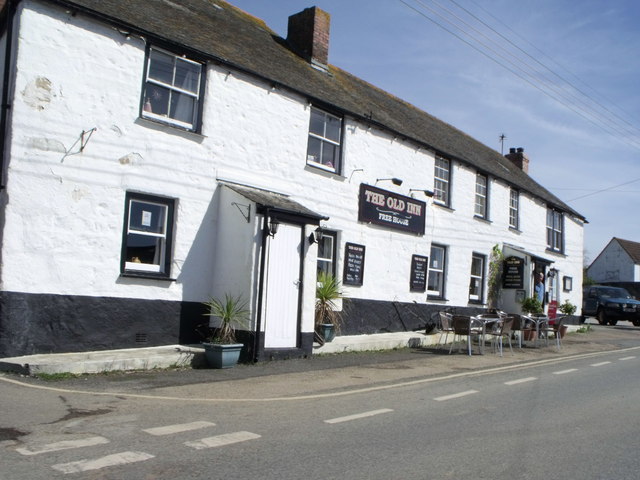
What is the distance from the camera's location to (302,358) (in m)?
12.3

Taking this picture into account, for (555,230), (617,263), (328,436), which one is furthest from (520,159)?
(617,263)

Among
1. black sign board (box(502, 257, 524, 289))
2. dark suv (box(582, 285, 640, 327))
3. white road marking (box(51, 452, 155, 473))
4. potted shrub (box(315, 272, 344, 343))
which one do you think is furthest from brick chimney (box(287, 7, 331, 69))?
dark suv (box(582, 285, 640, 327))

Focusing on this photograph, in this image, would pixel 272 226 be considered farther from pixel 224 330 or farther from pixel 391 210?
pixel 391 210

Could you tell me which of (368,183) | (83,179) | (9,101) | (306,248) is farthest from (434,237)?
(9,101)

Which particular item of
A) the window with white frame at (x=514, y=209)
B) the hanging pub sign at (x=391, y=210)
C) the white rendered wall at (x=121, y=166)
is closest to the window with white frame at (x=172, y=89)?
the white rendered wall at (x=121, y=166)

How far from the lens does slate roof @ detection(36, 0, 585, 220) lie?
1198 cm

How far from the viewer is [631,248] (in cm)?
5838

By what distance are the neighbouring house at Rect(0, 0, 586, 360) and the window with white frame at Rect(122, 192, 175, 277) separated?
0.03 meters

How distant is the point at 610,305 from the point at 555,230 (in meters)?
6.39

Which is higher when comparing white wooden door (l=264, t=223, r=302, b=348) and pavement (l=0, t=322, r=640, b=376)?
white wooden door (l=264, t=223, r=302, b=348)

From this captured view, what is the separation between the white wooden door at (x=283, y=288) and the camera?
465 inches

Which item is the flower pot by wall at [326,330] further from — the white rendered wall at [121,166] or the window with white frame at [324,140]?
the window with white frame at [324,140]

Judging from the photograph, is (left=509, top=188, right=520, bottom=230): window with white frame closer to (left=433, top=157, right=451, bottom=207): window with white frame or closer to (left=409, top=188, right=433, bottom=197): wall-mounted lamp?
(left=433, top=157, right=451, bottom=207): window with white frame

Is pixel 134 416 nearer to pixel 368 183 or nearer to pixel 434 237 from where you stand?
pixel 368 183
